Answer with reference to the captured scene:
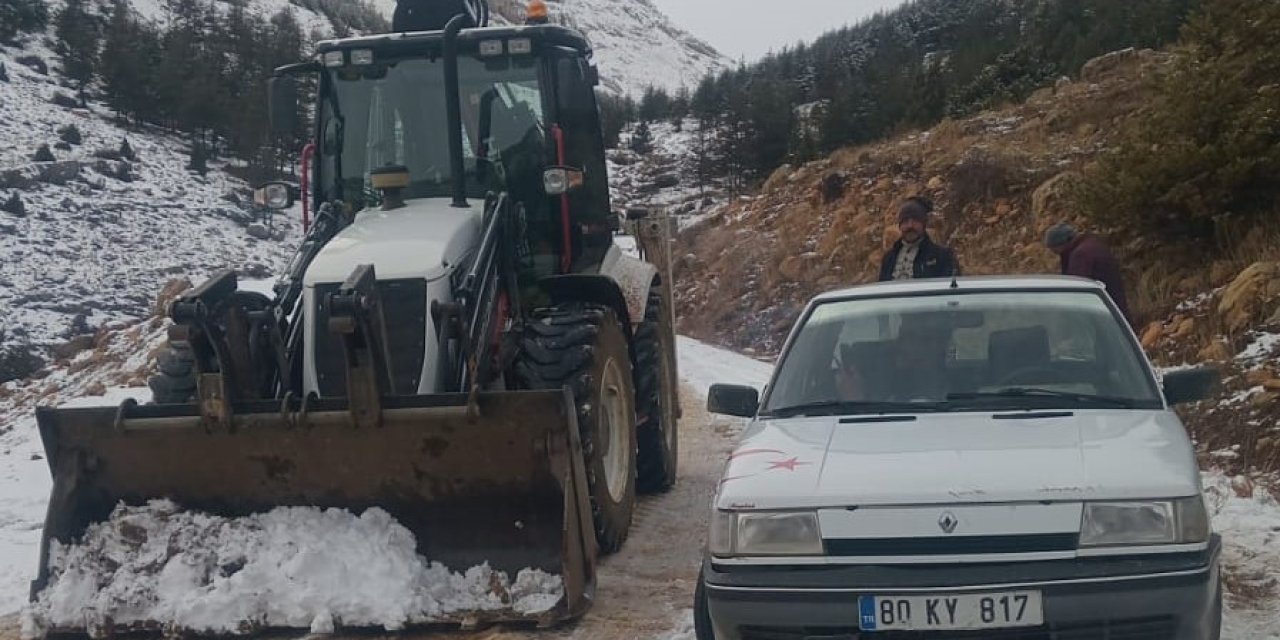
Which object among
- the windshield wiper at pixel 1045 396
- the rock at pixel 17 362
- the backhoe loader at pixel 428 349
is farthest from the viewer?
the rock at pixel 17 362

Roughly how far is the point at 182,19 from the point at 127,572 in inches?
2742

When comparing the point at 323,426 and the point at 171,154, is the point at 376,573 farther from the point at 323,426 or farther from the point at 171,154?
the point at 171,154

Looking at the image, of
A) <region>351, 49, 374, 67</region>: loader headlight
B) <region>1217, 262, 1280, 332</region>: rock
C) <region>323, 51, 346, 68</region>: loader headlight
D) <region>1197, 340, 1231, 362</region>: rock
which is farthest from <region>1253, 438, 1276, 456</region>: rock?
<region>323, 51, 346, 68</region>: loader headlight

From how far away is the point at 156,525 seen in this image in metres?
5.12

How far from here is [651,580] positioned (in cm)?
564

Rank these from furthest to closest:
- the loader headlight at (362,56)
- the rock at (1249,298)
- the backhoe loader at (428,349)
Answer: the rock at (1249,298) < the loader headlight at (362,56) < the backhoe loader at (428,349)

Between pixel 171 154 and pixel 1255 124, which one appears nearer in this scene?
pixel 1255 124

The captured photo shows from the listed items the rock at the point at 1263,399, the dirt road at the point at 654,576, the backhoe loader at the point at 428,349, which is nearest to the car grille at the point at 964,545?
the dirt road at the point at 654,576

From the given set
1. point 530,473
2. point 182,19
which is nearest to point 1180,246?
point 530,473

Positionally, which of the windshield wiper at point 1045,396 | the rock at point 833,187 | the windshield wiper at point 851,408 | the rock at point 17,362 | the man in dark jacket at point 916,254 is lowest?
the rock at point 17,362

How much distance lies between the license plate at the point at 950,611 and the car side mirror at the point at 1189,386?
1.48 m

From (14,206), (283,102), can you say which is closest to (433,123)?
(283,102)

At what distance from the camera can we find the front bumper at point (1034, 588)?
3260 millimetres

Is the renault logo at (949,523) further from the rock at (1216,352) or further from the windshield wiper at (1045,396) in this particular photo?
the rock at (1216,352)
